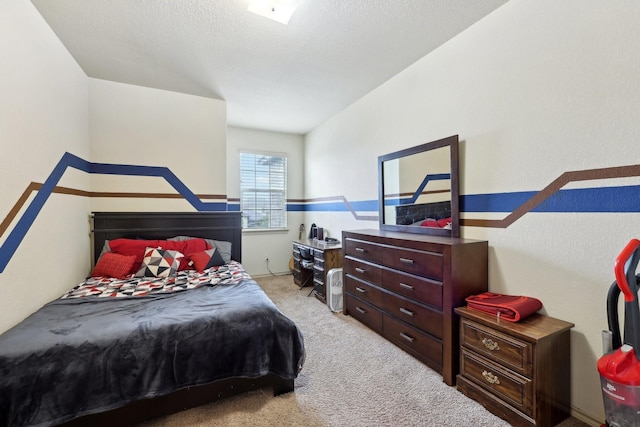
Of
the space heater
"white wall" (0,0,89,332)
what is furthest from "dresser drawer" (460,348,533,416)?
"white wall" (0,0,89,332)

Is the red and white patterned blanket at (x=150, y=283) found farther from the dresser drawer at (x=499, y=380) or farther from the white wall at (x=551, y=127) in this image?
the white wall at (x=551, y=127)

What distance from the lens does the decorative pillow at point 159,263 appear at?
9.03 ft

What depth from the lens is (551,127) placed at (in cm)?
178

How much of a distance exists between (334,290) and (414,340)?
126 cm

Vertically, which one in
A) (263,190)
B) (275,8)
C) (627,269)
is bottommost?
(627,269)

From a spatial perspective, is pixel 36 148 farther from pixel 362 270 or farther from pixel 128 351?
pixel 362 270

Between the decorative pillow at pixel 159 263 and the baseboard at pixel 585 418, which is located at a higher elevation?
the decorative pillow at pixel 159 263

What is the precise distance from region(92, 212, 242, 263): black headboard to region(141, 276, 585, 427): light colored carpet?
74.3 inches

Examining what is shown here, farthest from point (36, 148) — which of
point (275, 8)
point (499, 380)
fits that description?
point (499, 380)

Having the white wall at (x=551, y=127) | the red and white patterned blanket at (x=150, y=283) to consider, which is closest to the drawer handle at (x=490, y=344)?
the white wall at (x=551, y=127)

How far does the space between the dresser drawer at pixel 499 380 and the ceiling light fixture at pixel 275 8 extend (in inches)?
108

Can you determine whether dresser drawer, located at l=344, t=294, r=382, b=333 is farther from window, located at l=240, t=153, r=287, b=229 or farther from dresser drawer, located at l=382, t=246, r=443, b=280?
window, located at l=240, t=153, r=287, b=229

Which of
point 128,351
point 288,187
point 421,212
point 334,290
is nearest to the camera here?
point 128,351

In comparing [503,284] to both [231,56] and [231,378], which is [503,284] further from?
[231,56]
